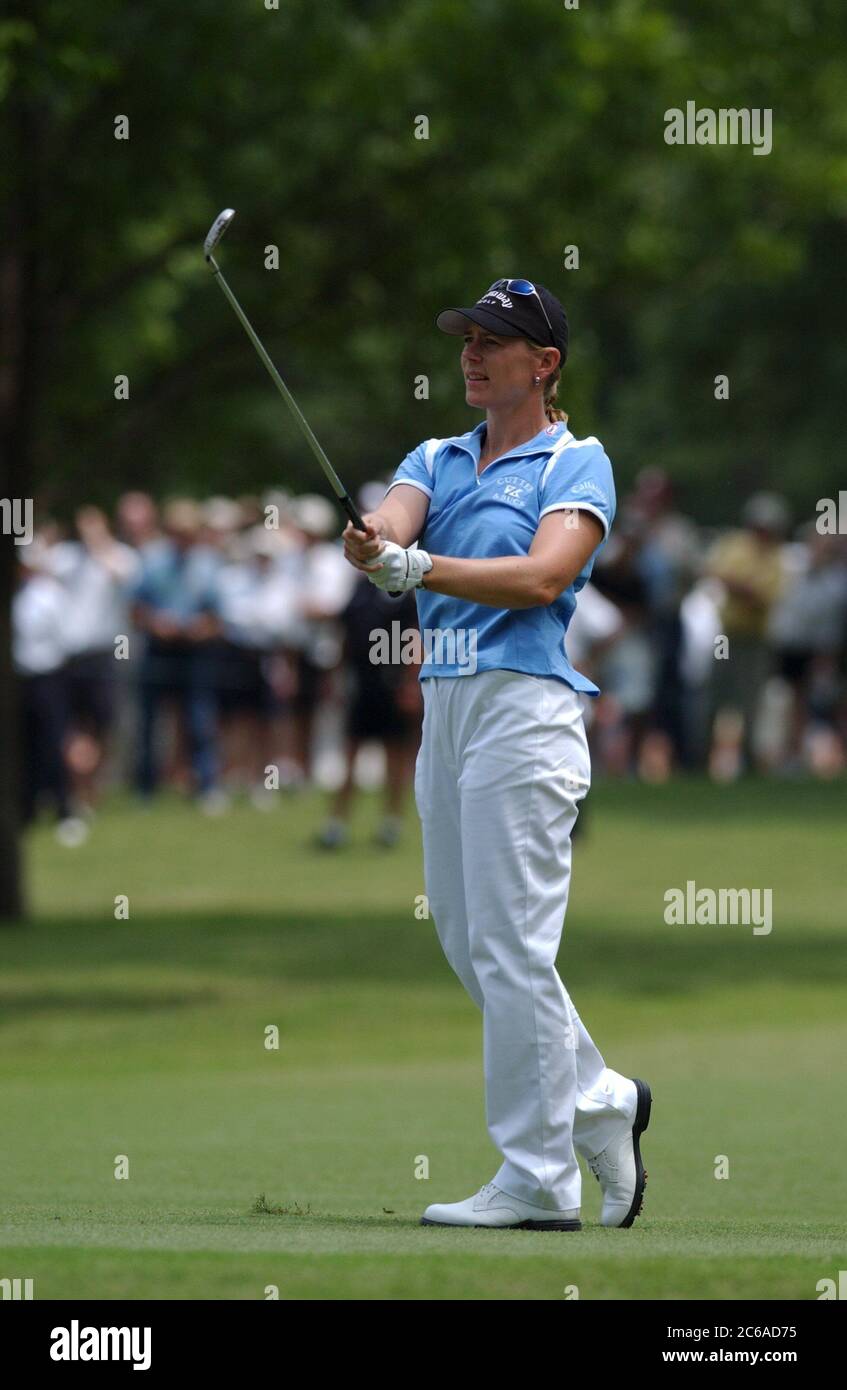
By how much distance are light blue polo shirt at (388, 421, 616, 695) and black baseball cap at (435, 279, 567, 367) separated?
0.88ft

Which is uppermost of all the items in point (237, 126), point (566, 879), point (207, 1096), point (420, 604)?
point (237, 126)

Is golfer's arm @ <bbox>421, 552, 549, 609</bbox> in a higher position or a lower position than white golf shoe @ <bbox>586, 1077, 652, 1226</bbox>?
higher

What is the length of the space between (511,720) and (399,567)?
55 cm

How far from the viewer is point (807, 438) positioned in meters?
46.2

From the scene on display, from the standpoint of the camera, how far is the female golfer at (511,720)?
6844 mm

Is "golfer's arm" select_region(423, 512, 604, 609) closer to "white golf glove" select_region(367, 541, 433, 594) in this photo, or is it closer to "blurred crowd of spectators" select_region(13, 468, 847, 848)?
"white golf glove" select_region(367, 541, 433, 594)

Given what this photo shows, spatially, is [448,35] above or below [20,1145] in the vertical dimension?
above

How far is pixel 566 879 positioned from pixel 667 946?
33.1ft

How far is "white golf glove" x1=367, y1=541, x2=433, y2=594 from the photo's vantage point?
658cm

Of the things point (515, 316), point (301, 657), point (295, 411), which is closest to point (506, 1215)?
point (295, 411)

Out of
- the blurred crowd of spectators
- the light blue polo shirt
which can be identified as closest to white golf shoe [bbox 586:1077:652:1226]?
the light blue polo shirt

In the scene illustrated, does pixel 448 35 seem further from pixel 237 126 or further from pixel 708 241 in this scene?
pixel 708 241
